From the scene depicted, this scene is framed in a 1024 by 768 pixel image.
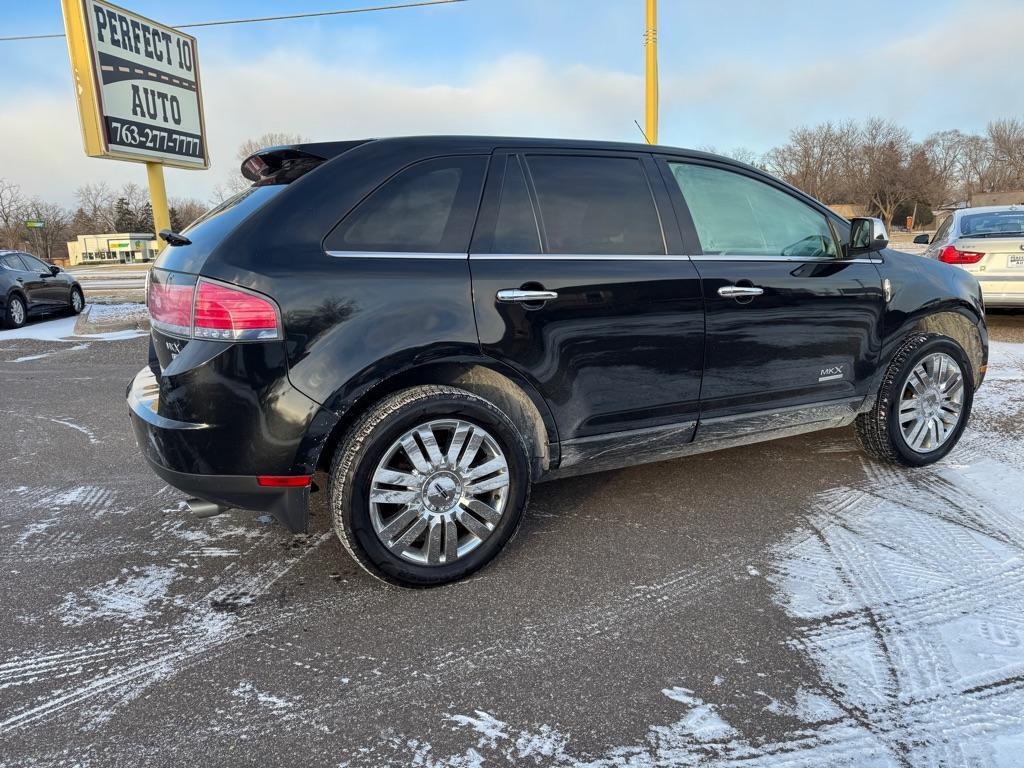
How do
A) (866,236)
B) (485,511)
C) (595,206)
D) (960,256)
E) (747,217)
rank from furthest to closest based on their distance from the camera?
1. (960,256)
2. (866,236)
3. (747,217)
4. (595,206)
5. (485,511)

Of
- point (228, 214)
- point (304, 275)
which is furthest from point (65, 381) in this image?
point (304, 275)

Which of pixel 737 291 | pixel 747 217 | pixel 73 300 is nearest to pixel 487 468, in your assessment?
pixel 737 291

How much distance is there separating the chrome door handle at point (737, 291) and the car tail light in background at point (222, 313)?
198 cm

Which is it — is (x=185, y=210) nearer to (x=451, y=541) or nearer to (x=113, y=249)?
(x=113, y=249)

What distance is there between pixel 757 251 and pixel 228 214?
2.46 metres

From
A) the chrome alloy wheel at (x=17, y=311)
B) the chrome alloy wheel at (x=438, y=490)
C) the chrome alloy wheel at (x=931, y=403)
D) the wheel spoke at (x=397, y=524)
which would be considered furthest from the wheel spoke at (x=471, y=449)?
the chrome alloy wheel at (x=17, y=311)

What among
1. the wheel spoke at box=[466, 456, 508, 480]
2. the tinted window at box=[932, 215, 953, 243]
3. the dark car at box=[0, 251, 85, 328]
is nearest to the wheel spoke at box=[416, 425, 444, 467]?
the wheel spoke at box=[466, 456, 508, 480]

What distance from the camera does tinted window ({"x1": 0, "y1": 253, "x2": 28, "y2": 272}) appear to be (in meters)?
11.8

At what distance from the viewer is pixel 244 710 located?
2.05 meters

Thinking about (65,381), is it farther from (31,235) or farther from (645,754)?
(31,235)

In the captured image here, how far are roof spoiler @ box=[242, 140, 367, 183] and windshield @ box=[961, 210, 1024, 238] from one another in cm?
843

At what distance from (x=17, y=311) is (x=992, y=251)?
1439 cm

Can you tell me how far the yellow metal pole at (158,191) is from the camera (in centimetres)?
1269

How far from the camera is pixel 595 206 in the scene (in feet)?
10.1
